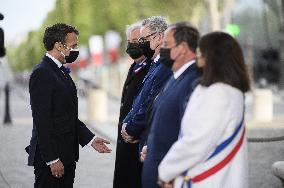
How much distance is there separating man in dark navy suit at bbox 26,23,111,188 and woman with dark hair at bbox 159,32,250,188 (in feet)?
5.51

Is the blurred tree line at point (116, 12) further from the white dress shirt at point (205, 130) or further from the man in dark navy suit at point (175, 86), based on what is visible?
the white dress shirt at point (205, 130)

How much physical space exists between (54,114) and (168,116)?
55.8 inches

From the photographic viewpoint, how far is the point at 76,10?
68562 millimetres

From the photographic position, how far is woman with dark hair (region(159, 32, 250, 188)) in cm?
436

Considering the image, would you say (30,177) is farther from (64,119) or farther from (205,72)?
(205,72)

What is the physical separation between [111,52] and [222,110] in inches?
2556

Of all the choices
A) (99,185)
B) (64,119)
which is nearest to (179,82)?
(64,119)

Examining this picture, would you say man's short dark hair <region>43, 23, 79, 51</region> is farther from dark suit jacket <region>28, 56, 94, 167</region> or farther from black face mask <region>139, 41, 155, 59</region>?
black face mask <region>139, 41, 155, 59</region>

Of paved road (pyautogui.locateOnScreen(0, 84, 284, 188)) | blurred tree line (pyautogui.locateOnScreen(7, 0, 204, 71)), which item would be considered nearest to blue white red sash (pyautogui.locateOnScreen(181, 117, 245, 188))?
paved road (pyautogui.locateOnScreen(0, 84, 284, 188))

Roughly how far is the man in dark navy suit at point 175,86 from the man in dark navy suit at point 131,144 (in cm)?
244

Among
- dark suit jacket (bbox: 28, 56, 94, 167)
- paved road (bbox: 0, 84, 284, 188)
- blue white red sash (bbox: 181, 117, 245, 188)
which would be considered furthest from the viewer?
paved road (bbox: 0, 84, 284, 188)

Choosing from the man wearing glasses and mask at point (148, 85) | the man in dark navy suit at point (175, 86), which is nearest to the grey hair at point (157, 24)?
the man wearing glasses and mask at point (148, 85)

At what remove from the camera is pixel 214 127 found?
4344 mm

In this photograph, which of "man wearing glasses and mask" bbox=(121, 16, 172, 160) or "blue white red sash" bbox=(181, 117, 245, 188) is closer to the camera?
"blue white red sash" bbox=(181, 117, 245, 188)
